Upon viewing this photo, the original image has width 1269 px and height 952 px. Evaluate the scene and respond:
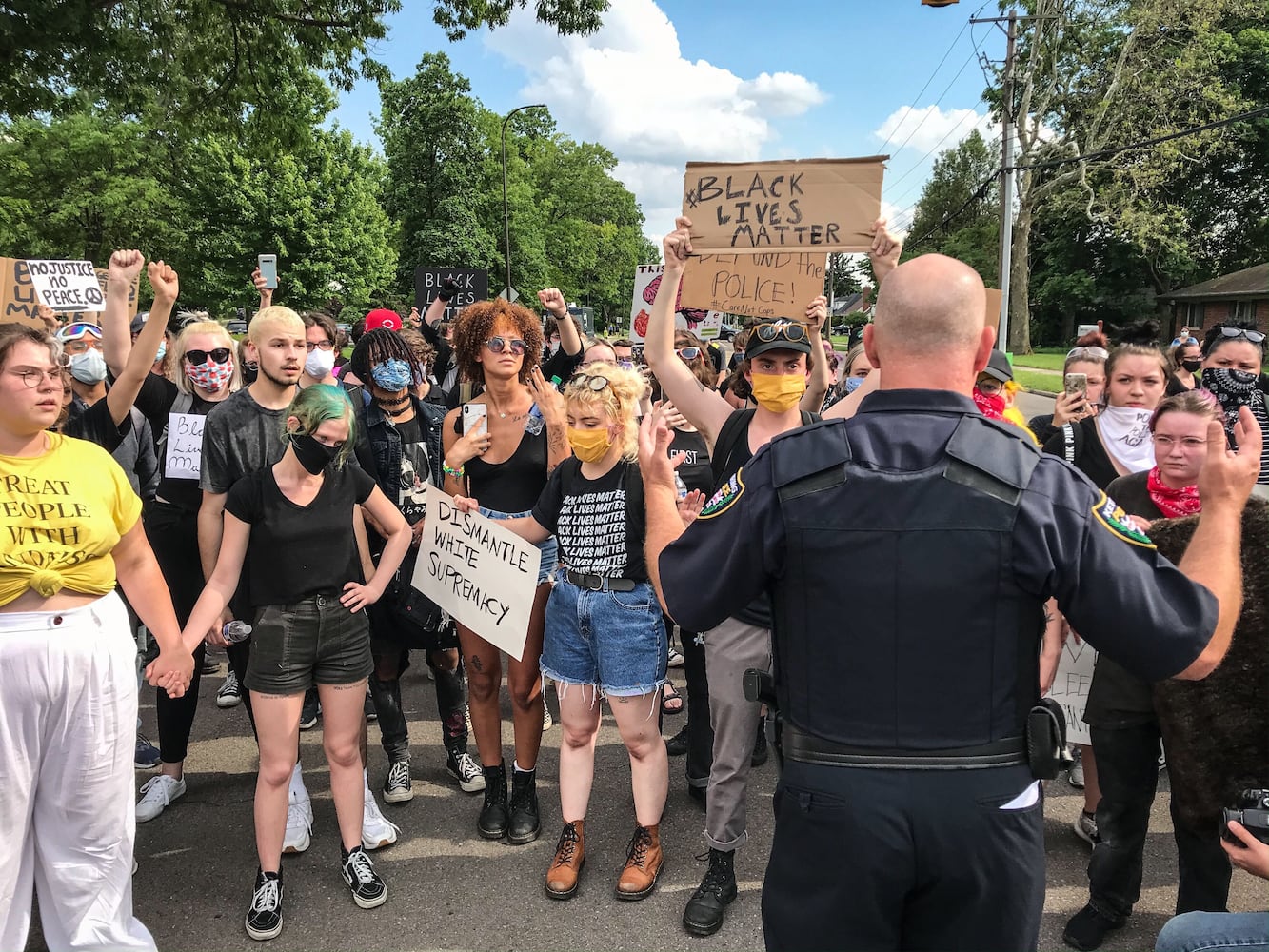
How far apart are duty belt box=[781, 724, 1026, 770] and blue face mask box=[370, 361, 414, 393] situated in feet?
10.3

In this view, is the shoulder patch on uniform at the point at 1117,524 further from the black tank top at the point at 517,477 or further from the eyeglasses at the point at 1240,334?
the eyeglasses at the point at 1240,334

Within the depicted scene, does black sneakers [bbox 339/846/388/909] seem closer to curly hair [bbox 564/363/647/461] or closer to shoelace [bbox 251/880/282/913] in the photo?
shoelace [bbox 251/880/282/913]

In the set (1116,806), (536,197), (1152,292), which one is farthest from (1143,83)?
(1116,806)

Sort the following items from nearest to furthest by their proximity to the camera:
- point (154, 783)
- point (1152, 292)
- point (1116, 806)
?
point (1116, 806) < point (154, 783) < point (1152, 292)

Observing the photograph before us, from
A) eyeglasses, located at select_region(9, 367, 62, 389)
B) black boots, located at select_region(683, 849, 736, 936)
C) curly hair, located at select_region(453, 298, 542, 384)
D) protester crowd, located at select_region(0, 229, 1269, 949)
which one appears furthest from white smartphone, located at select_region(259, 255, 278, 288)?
black boots, located at select_region(683, 849, 736, 936)

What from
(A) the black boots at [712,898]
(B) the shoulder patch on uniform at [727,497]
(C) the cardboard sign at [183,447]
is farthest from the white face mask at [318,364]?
(B) the shoulder patch on uniform at [727,497]

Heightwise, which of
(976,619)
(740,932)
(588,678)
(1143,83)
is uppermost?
(1143,83)

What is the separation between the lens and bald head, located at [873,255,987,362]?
1717 millimetres

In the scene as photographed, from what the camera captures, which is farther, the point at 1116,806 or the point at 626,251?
the point at 626,251

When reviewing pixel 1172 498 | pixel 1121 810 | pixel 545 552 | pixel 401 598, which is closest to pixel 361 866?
pixel 401 598

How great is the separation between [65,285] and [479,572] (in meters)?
4.28

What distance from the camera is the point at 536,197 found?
5566 centimetres

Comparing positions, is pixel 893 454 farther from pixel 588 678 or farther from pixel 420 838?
pixel 420 838

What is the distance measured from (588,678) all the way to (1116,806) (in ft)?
6.49
